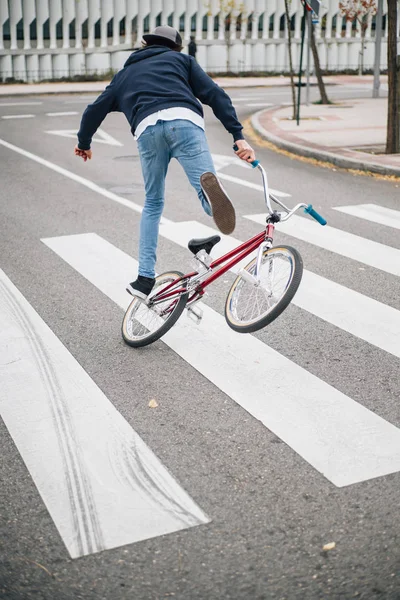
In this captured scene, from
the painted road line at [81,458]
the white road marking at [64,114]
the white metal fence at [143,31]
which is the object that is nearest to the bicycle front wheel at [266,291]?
the painted road line at [81,458]

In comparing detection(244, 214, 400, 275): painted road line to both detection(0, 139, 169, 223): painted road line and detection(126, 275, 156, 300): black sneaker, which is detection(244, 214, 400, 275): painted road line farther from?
detection(126, 275, 156, 300): black sneaker

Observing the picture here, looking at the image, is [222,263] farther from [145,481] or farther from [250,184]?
[250,184]

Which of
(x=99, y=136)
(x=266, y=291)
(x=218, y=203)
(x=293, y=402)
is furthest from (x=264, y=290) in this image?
(x=99, y=136)

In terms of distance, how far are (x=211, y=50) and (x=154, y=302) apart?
47.9 meters

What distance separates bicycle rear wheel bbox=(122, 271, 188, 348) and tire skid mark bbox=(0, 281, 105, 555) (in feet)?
2.01

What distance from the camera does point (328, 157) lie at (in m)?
13.9

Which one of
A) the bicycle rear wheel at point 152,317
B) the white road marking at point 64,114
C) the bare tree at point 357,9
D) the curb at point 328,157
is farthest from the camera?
the bare tree at point 357,9

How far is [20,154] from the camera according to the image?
48.3ft

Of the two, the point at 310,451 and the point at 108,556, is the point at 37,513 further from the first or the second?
the point at 310,451

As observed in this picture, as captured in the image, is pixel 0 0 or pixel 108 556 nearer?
pixel 108 556

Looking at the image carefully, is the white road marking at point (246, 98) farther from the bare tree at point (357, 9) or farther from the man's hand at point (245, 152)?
the man's hand at point (245, 152)

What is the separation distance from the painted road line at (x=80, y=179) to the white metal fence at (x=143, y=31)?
1210 inches

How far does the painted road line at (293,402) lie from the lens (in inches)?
154

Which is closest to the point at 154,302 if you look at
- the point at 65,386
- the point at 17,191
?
the point at 65,386
